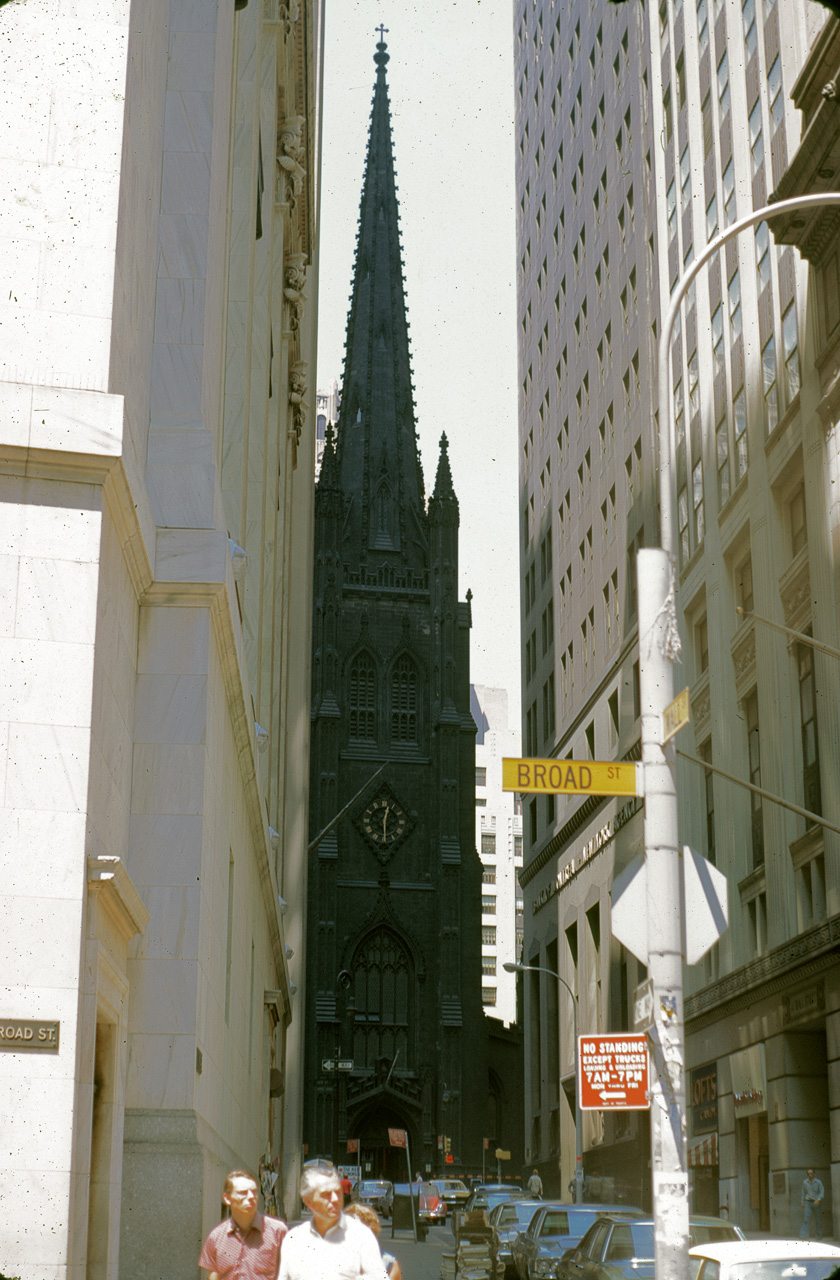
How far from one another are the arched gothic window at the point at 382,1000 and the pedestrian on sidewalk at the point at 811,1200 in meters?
67.7

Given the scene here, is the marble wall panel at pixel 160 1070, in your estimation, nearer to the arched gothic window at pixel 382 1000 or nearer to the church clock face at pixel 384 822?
the arched gothic window at pixel 382 1000

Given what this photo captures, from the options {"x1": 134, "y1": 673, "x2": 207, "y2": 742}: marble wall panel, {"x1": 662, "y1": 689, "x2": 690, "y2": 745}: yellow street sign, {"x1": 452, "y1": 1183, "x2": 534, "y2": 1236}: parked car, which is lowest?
{"x1": 452, "y1": 1183, "x2": 534, "y2": 1236}: parked car

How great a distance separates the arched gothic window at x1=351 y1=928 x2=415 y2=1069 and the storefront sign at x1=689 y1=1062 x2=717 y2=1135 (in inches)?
2266

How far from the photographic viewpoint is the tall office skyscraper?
111 ft

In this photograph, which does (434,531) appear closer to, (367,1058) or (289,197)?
(367,1058)

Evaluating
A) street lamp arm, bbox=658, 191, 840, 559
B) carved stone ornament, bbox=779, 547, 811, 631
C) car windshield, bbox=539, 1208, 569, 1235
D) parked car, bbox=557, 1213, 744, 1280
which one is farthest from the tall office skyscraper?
street lamp arm, bbox=658, 191, 840, 559

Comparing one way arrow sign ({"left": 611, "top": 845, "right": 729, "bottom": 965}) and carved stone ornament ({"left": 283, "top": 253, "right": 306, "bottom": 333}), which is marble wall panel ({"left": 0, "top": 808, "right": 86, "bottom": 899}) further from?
carved stone ornament ({"left": 283, "top": 253, "right": 306, "bottom": 333})

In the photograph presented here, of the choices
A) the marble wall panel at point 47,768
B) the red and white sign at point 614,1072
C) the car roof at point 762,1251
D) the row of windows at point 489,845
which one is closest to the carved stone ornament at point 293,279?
the marble wall panel at point 47,768

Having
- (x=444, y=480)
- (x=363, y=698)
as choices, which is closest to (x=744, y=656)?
(x=363, y=698)

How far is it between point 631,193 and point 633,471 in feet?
33.0

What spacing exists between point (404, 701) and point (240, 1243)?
312ft

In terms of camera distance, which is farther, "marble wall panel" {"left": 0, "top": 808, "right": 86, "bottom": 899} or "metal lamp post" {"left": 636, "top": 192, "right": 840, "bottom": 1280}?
"marble wall panel" {"left": 0, "top": 808, "right": 86, "bottom": 899}

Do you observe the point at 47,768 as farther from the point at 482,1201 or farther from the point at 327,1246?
the point at 482,1201

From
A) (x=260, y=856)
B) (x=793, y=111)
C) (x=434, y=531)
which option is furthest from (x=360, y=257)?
(x=260, y=856)
